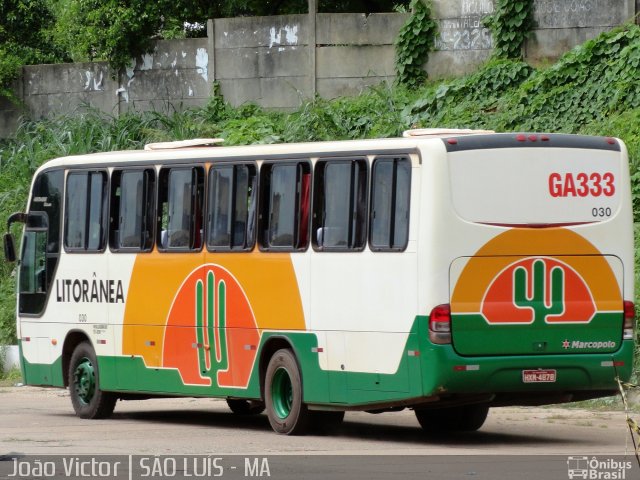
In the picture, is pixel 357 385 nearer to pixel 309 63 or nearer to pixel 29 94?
pixel 309 63

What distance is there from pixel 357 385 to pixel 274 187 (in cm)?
255

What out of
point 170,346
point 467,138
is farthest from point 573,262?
Answer: point 170,346

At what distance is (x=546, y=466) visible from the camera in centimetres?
1316

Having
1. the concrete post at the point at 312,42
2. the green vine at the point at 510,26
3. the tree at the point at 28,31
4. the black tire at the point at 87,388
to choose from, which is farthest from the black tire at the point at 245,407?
the tree at the point at 28,31

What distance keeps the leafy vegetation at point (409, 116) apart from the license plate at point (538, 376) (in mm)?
5768

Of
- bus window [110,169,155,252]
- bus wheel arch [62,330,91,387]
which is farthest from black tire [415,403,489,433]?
bus wheel arch [62,330,91,387]

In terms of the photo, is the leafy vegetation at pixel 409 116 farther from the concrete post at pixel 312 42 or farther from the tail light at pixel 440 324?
the tail light at pixel 440 324

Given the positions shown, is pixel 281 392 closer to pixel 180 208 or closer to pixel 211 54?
pixel 180 208

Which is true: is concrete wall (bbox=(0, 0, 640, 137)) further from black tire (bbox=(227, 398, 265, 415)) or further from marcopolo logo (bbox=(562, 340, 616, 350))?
marcopolo logo (bbox=(562, 340, 616, 350))

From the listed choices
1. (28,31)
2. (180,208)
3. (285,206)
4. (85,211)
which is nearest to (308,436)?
(285,206)

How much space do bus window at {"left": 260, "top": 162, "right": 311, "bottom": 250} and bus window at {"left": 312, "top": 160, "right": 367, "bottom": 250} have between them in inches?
7.8

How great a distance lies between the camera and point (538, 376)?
49.0 feet

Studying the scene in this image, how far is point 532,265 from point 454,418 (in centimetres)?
276

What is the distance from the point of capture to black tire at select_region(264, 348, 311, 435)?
53.3 feet
